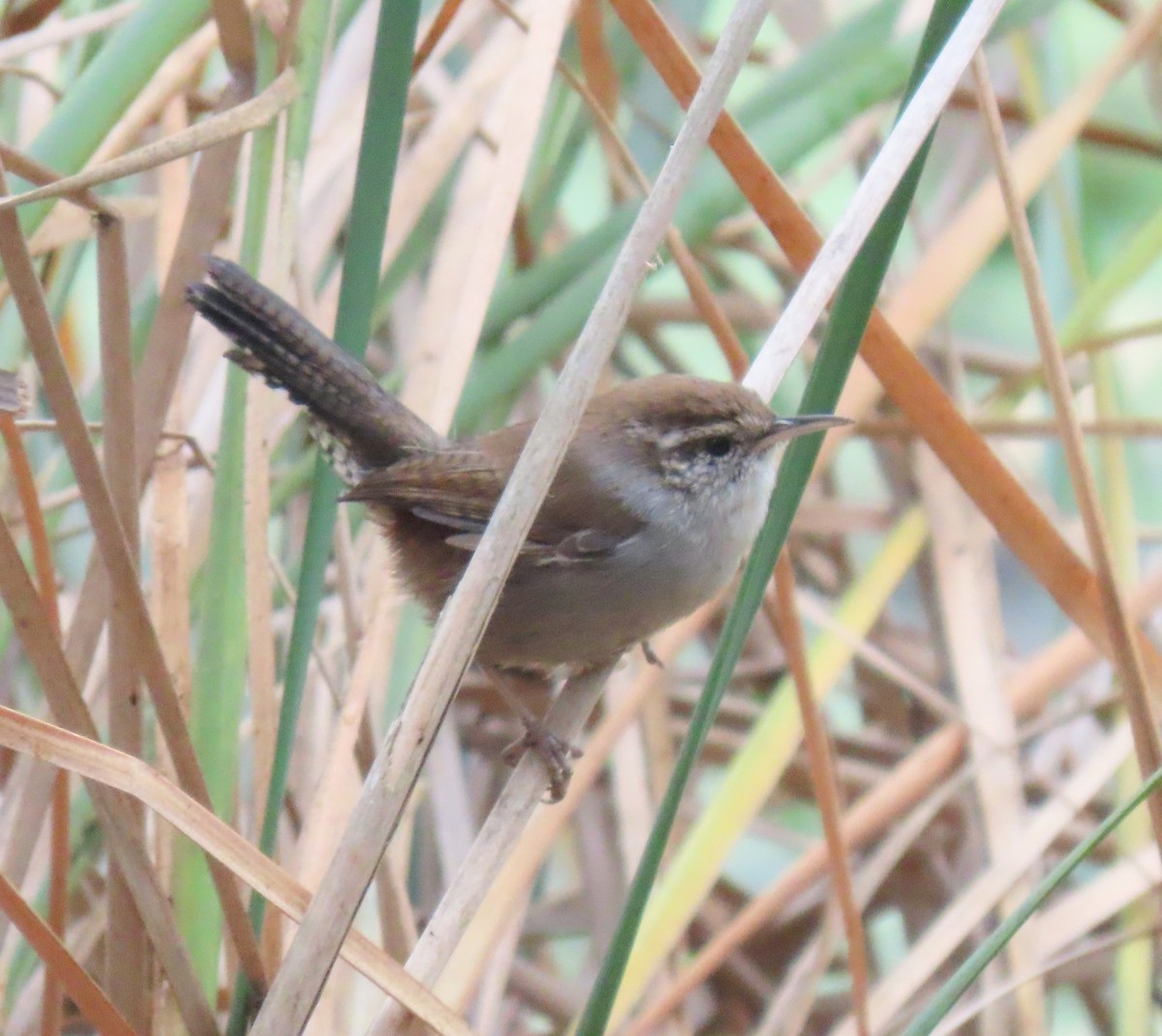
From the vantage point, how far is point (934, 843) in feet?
8.68

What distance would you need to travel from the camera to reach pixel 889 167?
1454mm

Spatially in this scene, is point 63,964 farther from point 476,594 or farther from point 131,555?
point 476,594

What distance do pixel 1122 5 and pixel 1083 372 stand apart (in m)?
0.86

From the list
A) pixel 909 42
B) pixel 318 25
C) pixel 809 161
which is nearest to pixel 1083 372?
pixel 909 42

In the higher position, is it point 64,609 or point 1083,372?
point 1083,372

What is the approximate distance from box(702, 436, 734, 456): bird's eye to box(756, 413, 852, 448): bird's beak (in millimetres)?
50

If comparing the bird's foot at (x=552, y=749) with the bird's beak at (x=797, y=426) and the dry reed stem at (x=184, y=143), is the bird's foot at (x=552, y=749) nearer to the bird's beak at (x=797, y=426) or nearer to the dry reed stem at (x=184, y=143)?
the bird's beak at (x=797, y=426)

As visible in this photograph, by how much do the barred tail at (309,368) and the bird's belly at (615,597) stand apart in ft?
1.06

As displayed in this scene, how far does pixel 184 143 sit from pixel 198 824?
704mm

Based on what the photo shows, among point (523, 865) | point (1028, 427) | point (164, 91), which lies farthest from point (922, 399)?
point (164, 91)

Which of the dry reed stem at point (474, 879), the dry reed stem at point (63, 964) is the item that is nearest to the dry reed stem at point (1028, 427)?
the dry reed stem at point (474, 879)

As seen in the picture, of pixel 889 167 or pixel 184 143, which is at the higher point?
Answer: pixel 889 167

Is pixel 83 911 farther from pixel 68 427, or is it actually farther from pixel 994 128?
pixel 994 128

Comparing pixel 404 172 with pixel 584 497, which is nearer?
pixel 584 497
